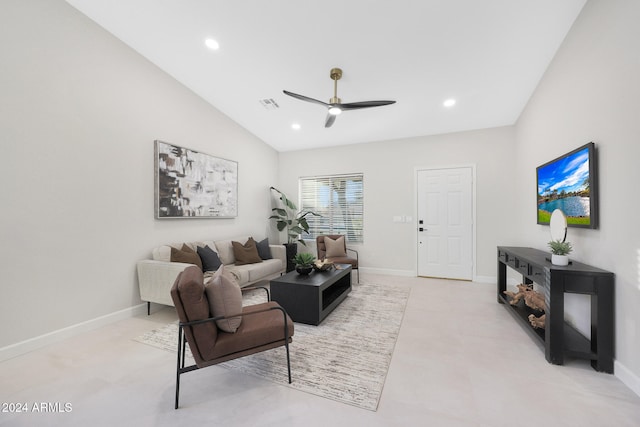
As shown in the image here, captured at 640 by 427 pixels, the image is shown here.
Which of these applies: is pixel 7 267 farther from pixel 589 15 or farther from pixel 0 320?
pixel 589 15

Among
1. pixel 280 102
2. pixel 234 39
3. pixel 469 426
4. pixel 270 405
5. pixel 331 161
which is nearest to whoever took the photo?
pixel 469 426

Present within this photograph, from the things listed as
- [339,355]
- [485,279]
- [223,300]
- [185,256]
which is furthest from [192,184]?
[485,279]

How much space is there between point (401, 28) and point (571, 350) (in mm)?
3394

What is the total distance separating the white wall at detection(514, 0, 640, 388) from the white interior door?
1.85 m

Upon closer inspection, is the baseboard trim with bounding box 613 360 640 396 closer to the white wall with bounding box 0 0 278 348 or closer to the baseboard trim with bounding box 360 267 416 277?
the baseboard trim with bounding box 360 267 416 277

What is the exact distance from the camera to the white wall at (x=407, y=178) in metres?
4.46

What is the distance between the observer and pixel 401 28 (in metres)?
2.60

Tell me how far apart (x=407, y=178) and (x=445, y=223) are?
1153 mm

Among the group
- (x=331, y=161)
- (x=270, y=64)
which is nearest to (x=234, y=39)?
(x=270, y=64)

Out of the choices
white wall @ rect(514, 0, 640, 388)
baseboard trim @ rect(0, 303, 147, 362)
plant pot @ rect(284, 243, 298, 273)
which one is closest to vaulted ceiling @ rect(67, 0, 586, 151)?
white wall @ rect(514, 0, 640, 388)

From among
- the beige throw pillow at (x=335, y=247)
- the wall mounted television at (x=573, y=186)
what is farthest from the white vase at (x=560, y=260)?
the beige throw pillow at (x=335, y=247)

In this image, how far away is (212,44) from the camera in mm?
3062

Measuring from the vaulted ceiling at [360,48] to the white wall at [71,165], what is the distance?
47cm

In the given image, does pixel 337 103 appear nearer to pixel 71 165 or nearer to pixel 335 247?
pixel 335 247
